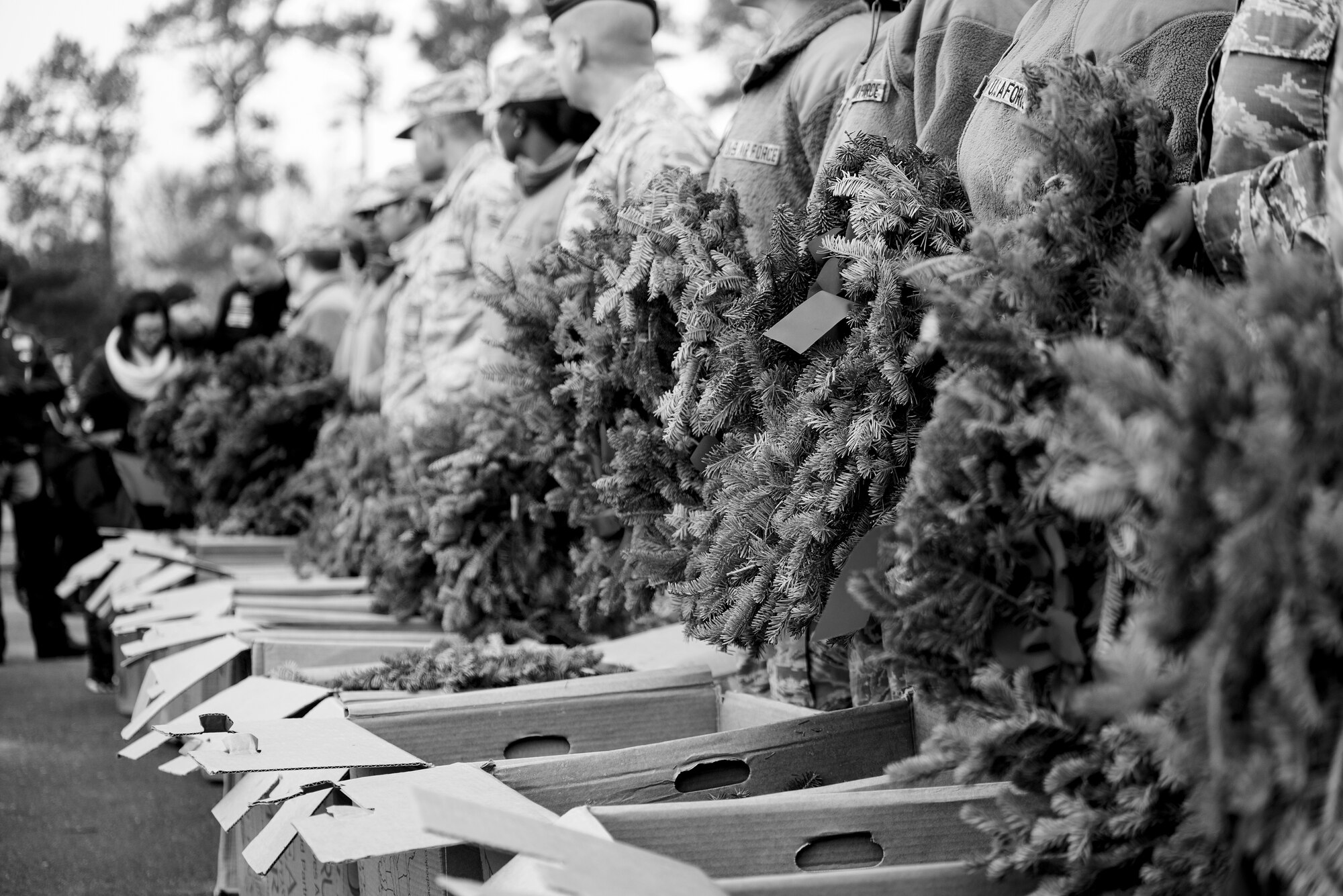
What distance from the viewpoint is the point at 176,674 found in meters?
Answer: 2.68

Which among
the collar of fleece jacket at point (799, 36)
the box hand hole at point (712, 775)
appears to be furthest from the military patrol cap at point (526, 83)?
the box hand hole at point (712, 775)

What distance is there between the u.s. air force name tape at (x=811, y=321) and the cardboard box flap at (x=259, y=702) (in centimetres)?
107

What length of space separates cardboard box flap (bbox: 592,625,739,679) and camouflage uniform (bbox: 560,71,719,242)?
1.01 metres

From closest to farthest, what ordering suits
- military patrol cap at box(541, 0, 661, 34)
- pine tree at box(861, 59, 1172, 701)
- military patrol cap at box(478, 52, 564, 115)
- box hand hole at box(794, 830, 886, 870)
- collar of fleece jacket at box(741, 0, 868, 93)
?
1. pine tree at box(861, 59, 1172, 701)
2. box hand hole at box(794, 830, 886, 870)
3. collar of fleece jacket at box(741, 0, 868, 93)
4. military patrol cap at box(541, 0, 661, 34)
5. military patrol cap at box(478, 52, 564, 115)

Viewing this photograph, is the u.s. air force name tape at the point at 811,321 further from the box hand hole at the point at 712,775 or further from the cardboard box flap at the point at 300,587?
the cardboard box flap at the point at 300,587

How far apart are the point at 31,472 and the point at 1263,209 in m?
6.50

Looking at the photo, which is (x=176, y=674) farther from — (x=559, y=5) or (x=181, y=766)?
(x=559, y=5)

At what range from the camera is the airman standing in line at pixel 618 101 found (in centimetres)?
338

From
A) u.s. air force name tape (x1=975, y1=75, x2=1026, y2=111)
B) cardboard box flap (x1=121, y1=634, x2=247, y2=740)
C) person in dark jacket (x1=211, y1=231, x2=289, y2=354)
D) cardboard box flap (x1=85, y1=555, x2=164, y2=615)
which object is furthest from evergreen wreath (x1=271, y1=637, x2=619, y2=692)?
person in dark jacket (x1=211, y1=231, x2=289, y2=354)

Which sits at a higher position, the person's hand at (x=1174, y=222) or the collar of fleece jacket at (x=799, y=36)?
the collar of fleece jacket at (x=799, y=36)

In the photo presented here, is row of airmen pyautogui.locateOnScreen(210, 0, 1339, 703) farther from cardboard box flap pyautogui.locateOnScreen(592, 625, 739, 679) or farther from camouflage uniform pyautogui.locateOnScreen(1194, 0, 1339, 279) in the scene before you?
cardboard box flap pyautogui.locateOnScreen(592, 625, 739, 679)

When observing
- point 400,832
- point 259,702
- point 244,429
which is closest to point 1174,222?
point 400,832

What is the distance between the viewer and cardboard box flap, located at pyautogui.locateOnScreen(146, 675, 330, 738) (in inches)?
89.2

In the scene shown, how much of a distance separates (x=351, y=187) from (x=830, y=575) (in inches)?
273
